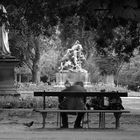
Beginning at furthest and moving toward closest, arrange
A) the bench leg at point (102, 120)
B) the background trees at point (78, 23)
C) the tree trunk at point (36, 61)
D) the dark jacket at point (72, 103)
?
the tree trunk at point (36, 61) → the bench leg at point (102, 120) → the dark jacket at point (72, 103) → the background trees at point (78, 23)

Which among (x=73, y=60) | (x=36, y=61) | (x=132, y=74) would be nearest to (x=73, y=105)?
(x=73, y=60)

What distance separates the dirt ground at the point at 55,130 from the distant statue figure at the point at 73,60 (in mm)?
30936

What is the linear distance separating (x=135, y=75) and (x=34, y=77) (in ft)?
84.8

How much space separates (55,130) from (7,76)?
12.4 meters

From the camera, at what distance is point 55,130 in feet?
37.7

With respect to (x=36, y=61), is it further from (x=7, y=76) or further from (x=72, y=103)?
(x=72, y=103)

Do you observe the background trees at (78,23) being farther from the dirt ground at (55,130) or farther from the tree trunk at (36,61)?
the dirt ground at (55,130)

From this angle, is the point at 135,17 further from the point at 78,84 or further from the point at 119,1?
the point at 78,84

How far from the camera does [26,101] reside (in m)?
21.6

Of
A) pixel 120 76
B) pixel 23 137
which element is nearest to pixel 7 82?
pixel 23 137

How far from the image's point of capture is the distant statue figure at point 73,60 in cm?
4919

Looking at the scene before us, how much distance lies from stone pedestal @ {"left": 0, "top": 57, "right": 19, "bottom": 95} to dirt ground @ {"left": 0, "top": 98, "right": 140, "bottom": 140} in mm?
4901

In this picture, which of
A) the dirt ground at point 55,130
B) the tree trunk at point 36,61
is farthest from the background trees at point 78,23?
the dirt ground at point 55,130

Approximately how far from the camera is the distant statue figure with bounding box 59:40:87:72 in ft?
161
